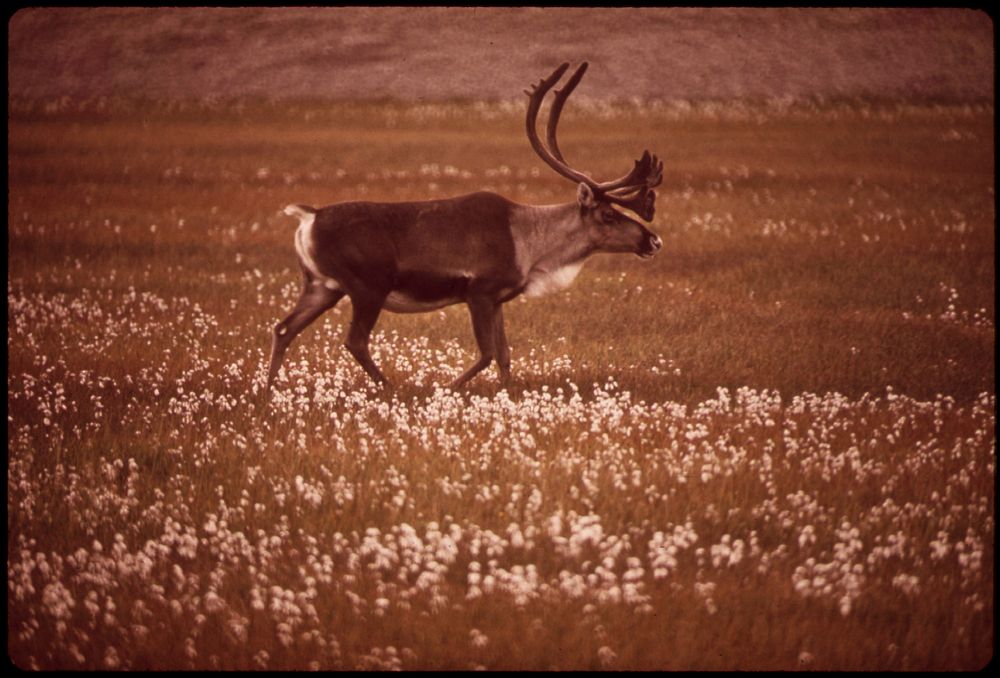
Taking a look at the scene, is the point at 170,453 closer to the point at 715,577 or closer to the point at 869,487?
the point at 715,577

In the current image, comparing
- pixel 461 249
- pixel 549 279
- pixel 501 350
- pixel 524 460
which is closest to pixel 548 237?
pixel 549 279

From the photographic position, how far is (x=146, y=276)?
1541 cm

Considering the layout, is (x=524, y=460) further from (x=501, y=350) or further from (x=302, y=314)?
(x=302, y=314)

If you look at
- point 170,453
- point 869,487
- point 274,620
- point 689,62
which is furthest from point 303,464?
point 689,62

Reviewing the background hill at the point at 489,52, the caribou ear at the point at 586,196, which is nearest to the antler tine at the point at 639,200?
the caribou ear at the point at 586,196

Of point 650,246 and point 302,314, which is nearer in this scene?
point 302,314

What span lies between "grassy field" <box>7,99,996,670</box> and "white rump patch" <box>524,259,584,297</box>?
0.78 meters

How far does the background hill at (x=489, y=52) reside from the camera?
16672mm

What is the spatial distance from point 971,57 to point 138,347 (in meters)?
13.8

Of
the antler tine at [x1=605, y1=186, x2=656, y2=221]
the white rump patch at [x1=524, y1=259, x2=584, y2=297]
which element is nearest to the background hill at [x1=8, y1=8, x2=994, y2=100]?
the antler tine at [x1=605, y1=186, x2=656, y2=221]

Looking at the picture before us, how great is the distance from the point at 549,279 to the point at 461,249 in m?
0.91

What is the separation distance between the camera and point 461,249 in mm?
10508

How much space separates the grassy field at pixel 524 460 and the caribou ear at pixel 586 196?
144cm

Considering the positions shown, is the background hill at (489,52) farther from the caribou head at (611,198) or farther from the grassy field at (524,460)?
the caribou head at (611,198)
